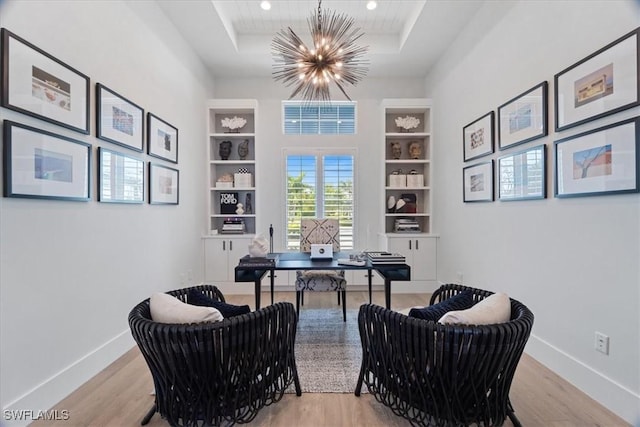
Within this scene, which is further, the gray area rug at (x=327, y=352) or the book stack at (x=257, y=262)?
the book stack at (x=257, y=262)

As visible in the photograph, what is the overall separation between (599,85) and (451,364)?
1.87 metres

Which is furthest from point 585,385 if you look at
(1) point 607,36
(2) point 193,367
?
(2) point 193,367

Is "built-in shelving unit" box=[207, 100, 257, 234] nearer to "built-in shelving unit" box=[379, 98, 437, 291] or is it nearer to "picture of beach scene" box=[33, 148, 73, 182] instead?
"built-in shelving unit" box=[379, 98, 437, 291]

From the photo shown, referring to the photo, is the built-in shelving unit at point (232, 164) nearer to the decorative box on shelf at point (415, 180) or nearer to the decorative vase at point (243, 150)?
the decorative vase at point (243, 150)

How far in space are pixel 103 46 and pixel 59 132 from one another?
86 centimetres

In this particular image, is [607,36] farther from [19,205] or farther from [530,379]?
[19,205]

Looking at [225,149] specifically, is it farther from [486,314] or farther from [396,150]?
[486,314]

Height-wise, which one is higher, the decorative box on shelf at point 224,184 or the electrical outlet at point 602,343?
the decorative box on shelf at point 224,184

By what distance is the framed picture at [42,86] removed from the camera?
1.59 meters

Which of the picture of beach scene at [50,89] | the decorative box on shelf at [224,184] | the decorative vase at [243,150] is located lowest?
the decorative box on shelf at [224,184]

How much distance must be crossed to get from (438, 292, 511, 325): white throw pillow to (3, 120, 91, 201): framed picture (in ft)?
7.57

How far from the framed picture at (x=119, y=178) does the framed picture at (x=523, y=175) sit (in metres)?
3.29

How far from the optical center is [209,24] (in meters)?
3.44

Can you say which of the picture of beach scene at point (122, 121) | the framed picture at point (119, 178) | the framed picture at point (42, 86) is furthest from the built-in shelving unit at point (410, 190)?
the framed picture at point (42, 86)
